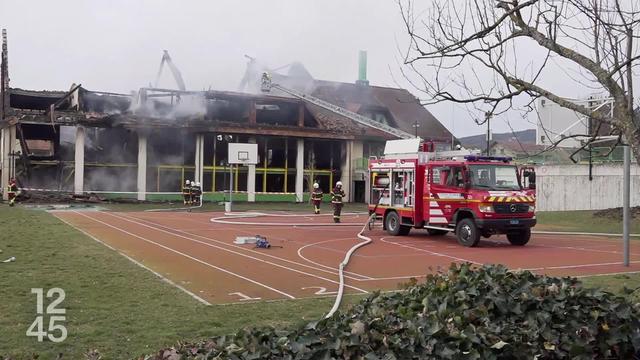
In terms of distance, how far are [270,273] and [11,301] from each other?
459cm

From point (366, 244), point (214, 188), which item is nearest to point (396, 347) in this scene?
point (366, 244)

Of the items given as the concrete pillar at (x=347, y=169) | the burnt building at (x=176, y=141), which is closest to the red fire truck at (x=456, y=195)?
the burnt building at (x=176, y=141)

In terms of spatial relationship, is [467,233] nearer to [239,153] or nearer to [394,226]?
[394,226]

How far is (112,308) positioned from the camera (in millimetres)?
7684

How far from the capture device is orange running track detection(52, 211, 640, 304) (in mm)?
10055

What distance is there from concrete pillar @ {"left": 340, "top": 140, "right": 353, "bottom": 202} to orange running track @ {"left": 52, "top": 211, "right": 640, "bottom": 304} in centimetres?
2281

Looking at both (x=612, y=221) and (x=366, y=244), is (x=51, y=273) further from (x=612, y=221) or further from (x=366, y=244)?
(x=612, y=221)

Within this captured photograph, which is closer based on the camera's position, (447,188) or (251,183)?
(447,188)

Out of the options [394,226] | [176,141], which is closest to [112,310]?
[394,226]

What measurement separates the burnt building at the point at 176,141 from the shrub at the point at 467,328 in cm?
3489

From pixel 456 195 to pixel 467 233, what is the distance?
112cm

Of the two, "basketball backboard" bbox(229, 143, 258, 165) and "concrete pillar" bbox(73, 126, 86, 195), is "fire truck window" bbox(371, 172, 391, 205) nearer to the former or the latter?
"basketball backboard" bbox(229, 143, 258, 165)

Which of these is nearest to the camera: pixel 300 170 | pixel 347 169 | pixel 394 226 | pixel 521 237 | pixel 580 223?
pixel 521 237

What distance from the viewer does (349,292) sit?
30.9 ft
